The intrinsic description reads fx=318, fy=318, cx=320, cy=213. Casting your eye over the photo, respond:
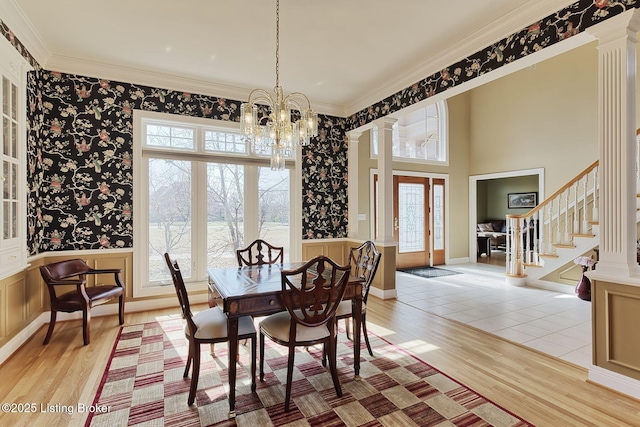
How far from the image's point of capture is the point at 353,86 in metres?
4.48

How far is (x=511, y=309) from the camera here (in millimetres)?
4168

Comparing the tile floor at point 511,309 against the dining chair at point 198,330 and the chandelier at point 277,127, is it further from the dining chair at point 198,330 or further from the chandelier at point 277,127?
the chandelier at point 277,127

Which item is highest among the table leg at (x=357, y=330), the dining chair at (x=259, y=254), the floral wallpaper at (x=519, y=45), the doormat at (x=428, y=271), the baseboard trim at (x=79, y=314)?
the floral wallpaper at (x=519, y=45)

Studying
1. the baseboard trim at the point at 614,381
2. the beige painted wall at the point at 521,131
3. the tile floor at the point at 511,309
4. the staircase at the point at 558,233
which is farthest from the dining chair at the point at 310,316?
the staircase at the point at 558,233

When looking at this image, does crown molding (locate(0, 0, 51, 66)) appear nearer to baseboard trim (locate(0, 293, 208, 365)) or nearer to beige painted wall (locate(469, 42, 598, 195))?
baseboard trim (locate(0, 293, 208, 365))

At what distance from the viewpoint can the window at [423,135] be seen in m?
7.09

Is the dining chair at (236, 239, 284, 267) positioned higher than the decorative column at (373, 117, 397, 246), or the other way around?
the decorative column at (373, 117, 397, 246)

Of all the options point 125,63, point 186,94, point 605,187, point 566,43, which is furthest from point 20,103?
point 605,187

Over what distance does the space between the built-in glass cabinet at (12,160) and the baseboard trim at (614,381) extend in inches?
187

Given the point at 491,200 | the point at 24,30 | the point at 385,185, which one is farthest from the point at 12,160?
the point at 491,200

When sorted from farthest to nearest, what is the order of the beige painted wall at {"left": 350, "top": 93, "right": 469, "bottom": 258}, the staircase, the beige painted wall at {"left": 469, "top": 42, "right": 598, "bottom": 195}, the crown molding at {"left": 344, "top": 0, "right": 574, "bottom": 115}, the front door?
the beige painted wall at {"left": 350, "top": 93, "right": 469, "bottom": 258} < the front door < the beige painted wall at {"left": 469, "top": 42, "right": 598, "bottom": 195} < the staircase < the crown molding at {"left": 344, "top": 0, "right": 574, "bottom": 115}

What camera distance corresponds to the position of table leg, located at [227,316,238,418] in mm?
2059

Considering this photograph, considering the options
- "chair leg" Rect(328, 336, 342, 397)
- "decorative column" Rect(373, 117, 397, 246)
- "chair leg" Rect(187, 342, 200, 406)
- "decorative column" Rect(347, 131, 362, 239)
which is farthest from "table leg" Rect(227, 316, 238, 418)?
"decorative column" Rect(347, 131, 362, 239)

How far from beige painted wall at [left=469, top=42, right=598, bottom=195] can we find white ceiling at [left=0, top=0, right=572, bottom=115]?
Answer: 12.7ft
